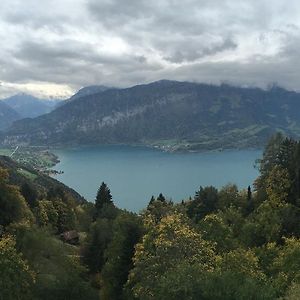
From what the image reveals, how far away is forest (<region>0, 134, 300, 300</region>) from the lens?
32.6 m

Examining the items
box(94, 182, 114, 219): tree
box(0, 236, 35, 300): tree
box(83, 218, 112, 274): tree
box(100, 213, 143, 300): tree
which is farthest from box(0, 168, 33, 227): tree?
box(94, 182, 114, 219): tree

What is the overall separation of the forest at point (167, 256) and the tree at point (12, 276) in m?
0.08

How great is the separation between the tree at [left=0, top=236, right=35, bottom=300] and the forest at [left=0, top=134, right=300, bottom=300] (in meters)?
0.08

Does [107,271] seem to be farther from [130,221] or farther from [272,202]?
[272,202]

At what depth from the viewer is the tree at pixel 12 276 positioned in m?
36.3

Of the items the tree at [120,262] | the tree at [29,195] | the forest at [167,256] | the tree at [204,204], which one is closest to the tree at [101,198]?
the tree at [29,195]

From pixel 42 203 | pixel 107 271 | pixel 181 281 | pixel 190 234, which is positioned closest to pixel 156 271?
pixel 190 234

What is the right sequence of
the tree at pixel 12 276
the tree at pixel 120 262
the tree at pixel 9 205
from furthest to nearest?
the tree at pixel 9 205
the tree at pixel 120 262
the tree at pixel 12 276

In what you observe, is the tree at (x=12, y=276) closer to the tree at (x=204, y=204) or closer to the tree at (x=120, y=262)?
the tree at (x=120, y=262)

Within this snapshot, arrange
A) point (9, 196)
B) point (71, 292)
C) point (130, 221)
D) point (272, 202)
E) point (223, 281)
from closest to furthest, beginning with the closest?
point (223, 281) → point (71, 292) → point (130, 221) → point (9, 196) → point (272, 202)

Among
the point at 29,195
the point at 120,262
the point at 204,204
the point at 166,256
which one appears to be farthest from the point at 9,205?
the point at 204,204

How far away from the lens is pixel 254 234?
6169 cm

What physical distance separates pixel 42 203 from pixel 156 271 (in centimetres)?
5802

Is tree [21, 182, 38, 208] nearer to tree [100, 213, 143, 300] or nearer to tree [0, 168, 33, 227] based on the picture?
tree [0, 168, 33, 227]
